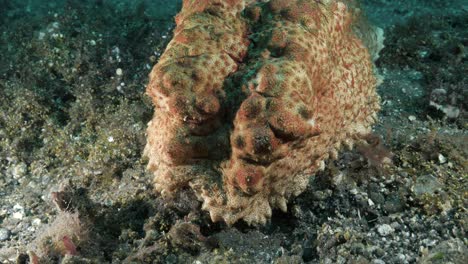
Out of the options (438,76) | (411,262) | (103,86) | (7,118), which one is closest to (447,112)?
(438,76)

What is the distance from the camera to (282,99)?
273 centimetres

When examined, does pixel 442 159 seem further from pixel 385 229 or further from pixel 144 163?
pixel 144 163

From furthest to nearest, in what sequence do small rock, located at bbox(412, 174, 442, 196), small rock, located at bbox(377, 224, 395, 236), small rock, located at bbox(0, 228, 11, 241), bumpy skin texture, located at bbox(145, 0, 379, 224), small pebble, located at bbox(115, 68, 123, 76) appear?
1. small pebble, located at bbox(115, 68, 123, 76)
2. small rock, located at bbox(0, 228, 11, 241)
3. small rock, located at bbox(412, 174, 442, 196)
4. small rock, located at bbox(377, 224, 395, 236)
5. bumpy skin texture, located at bbox(145, 0, 379, 224)

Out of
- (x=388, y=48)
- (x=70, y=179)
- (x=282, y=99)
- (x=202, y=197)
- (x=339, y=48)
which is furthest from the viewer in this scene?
(x=388, y=48)

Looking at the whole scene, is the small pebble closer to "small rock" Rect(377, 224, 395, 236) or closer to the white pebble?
"small rock" Rect(377, 224, 395, 236)

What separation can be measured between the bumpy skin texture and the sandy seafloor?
0.36 metres

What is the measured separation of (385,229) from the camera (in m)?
3.29

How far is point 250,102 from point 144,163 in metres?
1.96

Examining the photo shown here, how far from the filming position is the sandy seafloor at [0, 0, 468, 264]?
326cm

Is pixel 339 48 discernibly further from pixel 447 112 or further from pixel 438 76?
pixel 438 76

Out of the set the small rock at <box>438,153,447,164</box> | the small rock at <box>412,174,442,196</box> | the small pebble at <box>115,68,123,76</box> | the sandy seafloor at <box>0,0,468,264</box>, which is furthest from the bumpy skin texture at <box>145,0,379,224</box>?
the small pebble at <box>115,68,123,76</box>

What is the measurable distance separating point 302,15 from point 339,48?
0.56 meters

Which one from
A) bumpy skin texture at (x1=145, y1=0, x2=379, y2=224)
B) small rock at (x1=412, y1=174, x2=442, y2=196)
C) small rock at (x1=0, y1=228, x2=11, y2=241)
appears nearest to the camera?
bumpy skin texture at (x1=145, y1=0, x2=379, y2=224)

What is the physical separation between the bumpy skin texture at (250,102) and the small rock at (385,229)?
717 mm
